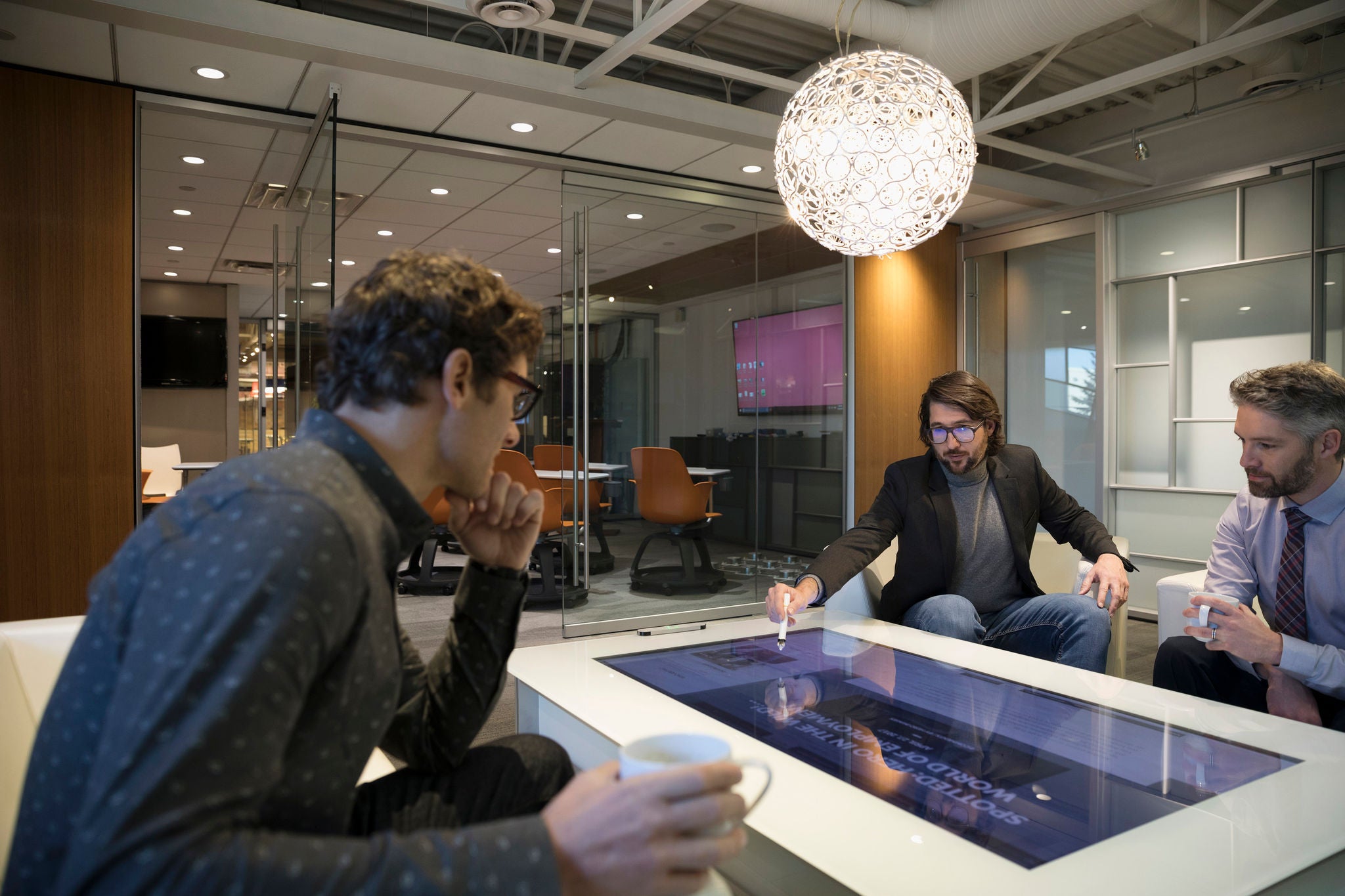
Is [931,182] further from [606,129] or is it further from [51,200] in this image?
[51,200]

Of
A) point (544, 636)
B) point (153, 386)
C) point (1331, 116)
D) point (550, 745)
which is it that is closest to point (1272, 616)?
point (550, 745)

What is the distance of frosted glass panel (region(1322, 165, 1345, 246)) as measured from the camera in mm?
4566

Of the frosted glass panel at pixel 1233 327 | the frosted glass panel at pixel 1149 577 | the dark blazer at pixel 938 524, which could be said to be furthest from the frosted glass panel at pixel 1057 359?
the dark blazer at pixel 938 524

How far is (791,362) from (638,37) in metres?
2.43

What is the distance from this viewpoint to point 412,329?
0.90 metres

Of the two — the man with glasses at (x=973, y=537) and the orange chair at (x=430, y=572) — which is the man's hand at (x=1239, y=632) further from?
the orange chair at (x=430, y=572)

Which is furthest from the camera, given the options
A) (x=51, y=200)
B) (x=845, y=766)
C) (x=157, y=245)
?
(x=157, y=245)

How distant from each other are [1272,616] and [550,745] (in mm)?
1934

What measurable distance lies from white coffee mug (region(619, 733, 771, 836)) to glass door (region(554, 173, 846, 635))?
370 cm

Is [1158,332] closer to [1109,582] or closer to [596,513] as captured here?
[1109,582]

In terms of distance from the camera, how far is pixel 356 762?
0.79m

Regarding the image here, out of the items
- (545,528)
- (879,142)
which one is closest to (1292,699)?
(879,142)

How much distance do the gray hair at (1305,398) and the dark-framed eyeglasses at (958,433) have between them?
0.84 metres

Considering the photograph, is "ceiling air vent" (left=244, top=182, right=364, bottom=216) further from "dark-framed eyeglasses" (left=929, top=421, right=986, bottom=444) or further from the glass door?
"dark-framed eyeglasses" (left=929, top=421, right=986, bottom=444)
